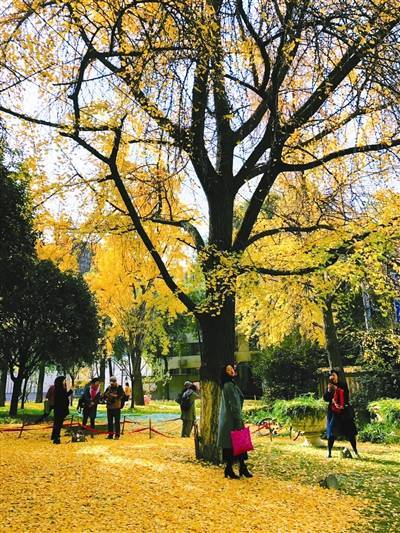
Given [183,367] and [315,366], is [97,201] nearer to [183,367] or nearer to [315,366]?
[315,366]

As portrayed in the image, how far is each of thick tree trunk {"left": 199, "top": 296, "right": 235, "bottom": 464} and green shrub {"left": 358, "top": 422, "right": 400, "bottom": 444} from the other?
17.9 feet

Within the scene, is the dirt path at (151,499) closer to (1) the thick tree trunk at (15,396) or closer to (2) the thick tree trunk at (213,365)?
(2) the thick tree trunk at (213,365)

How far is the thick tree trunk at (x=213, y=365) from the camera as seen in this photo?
7.61 m

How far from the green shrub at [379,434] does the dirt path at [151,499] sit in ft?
18.8

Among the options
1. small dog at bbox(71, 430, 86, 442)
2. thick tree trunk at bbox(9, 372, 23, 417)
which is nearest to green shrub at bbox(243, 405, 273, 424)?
small dog at bbox(71, 430, 86, 442)

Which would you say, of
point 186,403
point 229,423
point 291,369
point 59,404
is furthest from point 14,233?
point 291,369

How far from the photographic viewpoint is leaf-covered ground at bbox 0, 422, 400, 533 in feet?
14.1

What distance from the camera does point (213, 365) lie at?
7.81 m

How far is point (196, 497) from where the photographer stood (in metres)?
5.20

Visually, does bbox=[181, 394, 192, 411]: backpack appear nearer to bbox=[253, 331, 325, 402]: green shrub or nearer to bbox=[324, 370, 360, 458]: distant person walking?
bbox=[324, 370, 360, 458]: distant person walking

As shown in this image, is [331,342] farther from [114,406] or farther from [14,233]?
[14,233]

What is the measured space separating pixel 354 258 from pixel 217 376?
2.96 m

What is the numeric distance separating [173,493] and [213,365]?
2.69 meters

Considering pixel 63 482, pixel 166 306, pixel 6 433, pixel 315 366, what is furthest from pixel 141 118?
pixel 166 306
